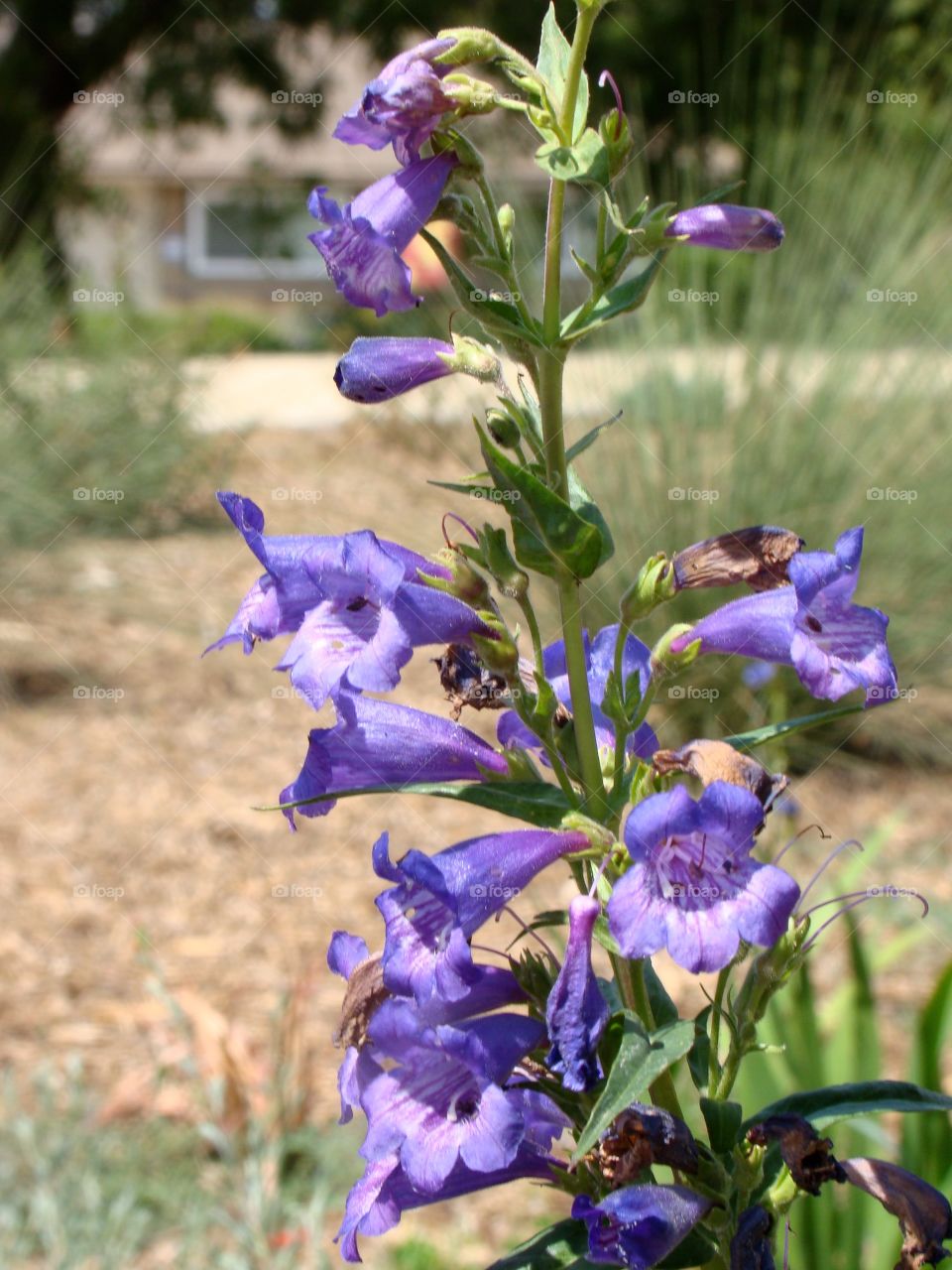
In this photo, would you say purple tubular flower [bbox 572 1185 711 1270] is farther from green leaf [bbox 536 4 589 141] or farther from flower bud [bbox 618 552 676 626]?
green leaf [bbox 536 4 589 141]

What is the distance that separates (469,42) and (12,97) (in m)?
12.6

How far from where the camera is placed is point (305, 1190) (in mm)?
2740

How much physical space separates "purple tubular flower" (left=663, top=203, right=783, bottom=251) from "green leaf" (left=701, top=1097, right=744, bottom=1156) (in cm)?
72

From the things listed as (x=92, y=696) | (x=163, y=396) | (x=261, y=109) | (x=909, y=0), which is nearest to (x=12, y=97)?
(x=261, y=109)

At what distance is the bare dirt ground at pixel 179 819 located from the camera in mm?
3449

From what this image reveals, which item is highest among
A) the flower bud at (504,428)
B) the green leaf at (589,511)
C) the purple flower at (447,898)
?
the flower bud at (504,428)

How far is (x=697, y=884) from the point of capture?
36.9 inches

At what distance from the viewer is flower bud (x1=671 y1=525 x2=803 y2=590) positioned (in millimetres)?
1137
